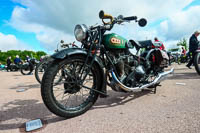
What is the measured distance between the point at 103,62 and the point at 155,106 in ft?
3.61

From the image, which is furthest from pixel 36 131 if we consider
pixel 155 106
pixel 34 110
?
pixel 155 106

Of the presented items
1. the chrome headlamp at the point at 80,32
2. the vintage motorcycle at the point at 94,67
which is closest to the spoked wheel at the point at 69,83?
the vintage motorcycle at the point at 94,67

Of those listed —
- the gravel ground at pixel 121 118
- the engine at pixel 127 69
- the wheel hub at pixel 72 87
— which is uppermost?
the engine at pixel 127 69

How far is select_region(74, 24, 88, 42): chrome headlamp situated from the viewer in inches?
76.7

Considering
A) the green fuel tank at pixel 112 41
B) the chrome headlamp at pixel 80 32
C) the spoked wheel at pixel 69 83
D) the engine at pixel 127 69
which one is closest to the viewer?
the spoked wheel at pixel 69 83

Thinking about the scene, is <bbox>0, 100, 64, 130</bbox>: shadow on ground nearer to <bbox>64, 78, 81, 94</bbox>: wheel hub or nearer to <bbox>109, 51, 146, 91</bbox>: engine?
<bbox>64, 78, 81, 94</bbox>: wheel hub

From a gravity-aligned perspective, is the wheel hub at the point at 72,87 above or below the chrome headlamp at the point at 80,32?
below

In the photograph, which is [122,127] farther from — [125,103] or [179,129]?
[125,103]

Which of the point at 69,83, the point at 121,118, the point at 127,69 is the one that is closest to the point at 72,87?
the point at 69,83

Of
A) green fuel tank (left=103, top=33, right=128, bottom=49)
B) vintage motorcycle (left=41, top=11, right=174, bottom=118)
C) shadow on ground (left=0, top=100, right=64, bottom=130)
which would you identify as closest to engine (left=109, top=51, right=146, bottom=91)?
vintage motorcycle (left=41, top=11, right=174, bottom=118)

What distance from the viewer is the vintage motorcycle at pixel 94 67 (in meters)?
1.72

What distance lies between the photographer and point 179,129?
56.0 inches

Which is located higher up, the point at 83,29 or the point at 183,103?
the point at 83,29

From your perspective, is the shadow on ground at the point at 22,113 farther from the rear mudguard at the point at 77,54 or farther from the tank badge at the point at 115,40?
the tank badge at the point at 115,40
